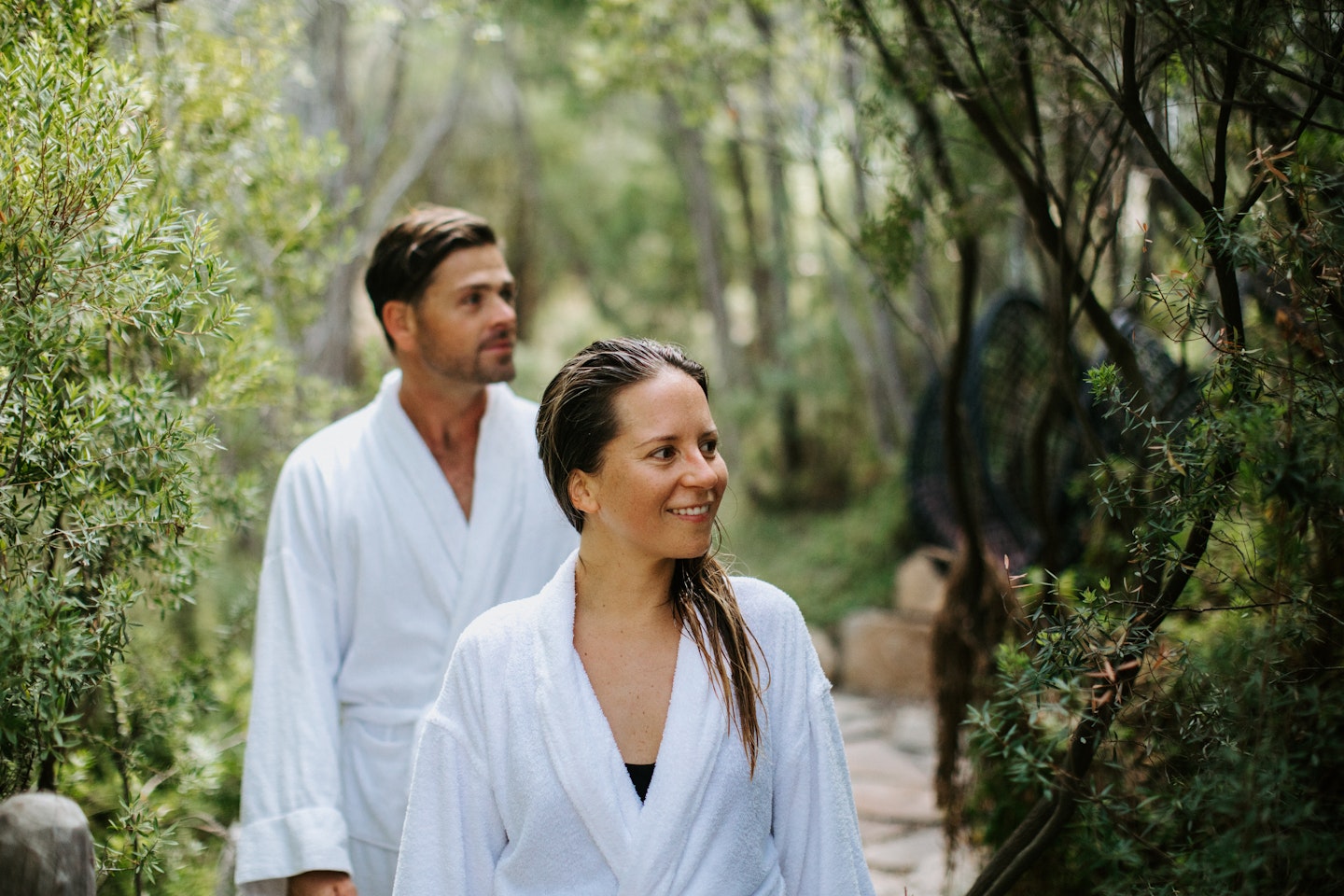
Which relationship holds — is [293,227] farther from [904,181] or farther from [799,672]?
[799,672]

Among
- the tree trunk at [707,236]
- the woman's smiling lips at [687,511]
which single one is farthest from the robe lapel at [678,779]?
the tree trunk at [707,236]

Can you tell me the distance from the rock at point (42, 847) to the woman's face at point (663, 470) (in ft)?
2.81

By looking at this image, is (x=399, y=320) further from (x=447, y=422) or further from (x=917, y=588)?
(x=917, y=588)

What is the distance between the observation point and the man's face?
2.61 m

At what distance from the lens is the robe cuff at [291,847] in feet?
7.07

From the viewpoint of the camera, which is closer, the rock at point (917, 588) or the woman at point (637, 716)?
the woman at point (637, 716)

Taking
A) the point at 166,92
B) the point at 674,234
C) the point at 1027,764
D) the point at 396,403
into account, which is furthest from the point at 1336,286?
the point at 674,234

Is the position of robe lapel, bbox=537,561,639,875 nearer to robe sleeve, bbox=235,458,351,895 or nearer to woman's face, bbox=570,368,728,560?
woman's face, bbox=570,368,728,560

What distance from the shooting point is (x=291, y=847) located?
7.13 feet

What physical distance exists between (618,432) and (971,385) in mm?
3702

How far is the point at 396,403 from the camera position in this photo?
8.91 ft

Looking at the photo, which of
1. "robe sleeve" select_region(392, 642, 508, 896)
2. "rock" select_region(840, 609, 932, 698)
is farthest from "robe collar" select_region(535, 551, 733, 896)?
"rock" select_region(840, 609, 932, 698)

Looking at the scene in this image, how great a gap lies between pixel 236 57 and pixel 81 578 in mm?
1565

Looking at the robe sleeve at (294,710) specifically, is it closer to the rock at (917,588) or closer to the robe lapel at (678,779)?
the robe lapel at (678,779)
